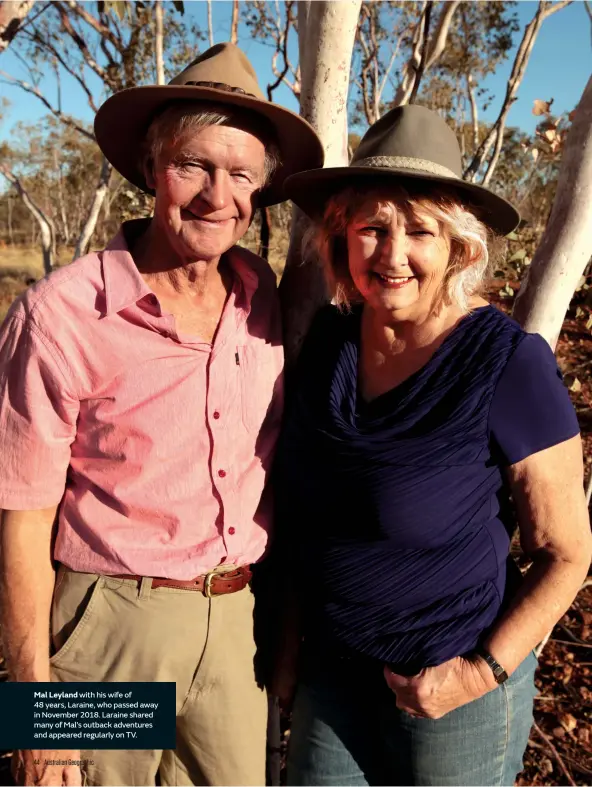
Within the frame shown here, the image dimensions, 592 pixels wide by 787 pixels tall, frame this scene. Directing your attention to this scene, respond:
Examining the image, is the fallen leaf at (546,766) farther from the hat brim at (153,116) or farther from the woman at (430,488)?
the hat brim at (153,116)

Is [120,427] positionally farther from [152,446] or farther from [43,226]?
[43,226]

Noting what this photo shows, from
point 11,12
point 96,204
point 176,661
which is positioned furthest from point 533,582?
point 96,204

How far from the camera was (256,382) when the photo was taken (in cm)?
183

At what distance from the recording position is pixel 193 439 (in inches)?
66.7

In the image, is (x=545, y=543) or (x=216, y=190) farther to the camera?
(x=216, y=190)

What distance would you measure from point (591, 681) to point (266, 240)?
8.50ft

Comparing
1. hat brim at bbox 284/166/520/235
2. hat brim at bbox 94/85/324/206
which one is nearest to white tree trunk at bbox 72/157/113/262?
hat brim at bbox 94/85/324/206

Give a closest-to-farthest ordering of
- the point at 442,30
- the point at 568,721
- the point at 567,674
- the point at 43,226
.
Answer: the point at 568,721 → the point at 567,674 → the point at 442,30 → the point at 43,226

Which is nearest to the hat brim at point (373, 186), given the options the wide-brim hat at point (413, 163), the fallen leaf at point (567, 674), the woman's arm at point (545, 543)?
the wide-brim hat at point (413, 163)

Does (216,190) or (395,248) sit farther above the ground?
(216,190)

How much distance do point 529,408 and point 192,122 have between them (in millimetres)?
1133

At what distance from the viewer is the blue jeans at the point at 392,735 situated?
160cm

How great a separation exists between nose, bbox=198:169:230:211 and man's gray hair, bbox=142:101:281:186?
14 cm

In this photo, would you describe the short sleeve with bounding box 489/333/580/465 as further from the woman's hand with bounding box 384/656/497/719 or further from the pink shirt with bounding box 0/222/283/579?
the pink shirt with bounding box 0/222/283/579
